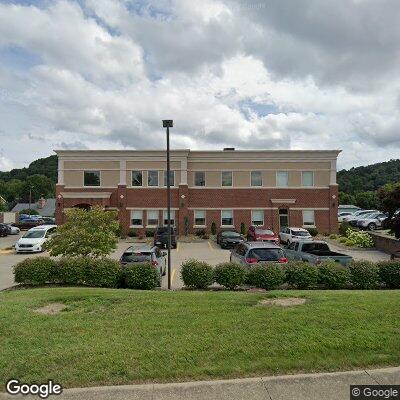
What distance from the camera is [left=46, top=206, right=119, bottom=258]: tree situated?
50.1 feet

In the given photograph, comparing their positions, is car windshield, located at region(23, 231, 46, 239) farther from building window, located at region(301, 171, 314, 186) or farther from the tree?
building window, located at region(301, 171, 314, 186)

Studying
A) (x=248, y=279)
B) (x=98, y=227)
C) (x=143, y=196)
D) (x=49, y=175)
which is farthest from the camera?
(x=49, y=175)

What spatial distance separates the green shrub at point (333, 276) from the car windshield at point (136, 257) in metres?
6.05

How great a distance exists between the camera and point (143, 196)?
126ft

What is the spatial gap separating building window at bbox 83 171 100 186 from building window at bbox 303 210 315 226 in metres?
19.7

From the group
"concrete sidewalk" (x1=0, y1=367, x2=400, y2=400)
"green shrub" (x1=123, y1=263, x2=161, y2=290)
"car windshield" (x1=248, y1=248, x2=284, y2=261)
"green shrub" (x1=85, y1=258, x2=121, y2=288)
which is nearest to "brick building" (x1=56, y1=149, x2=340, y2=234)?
"car windshield" (x1=248, y1=248, x2=284, y2=261)

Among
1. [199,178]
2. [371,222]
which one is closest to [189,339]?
[199,178]

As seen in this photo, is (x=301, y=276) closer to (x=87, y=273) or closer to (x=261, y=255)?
(x=261, y=255)

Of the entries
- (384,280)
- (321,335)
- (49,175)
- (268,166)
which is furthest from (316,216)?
(49,175)

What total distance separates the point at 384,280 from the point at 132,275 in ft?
26.5

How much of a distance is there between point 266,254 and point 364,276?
3.39 metres

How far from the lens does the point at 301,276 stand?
12672 mm

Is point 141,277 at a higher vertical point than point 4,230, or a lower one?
higher

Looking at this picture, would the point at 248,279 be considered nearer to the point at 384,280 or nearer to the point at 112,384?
the point at 384,280
